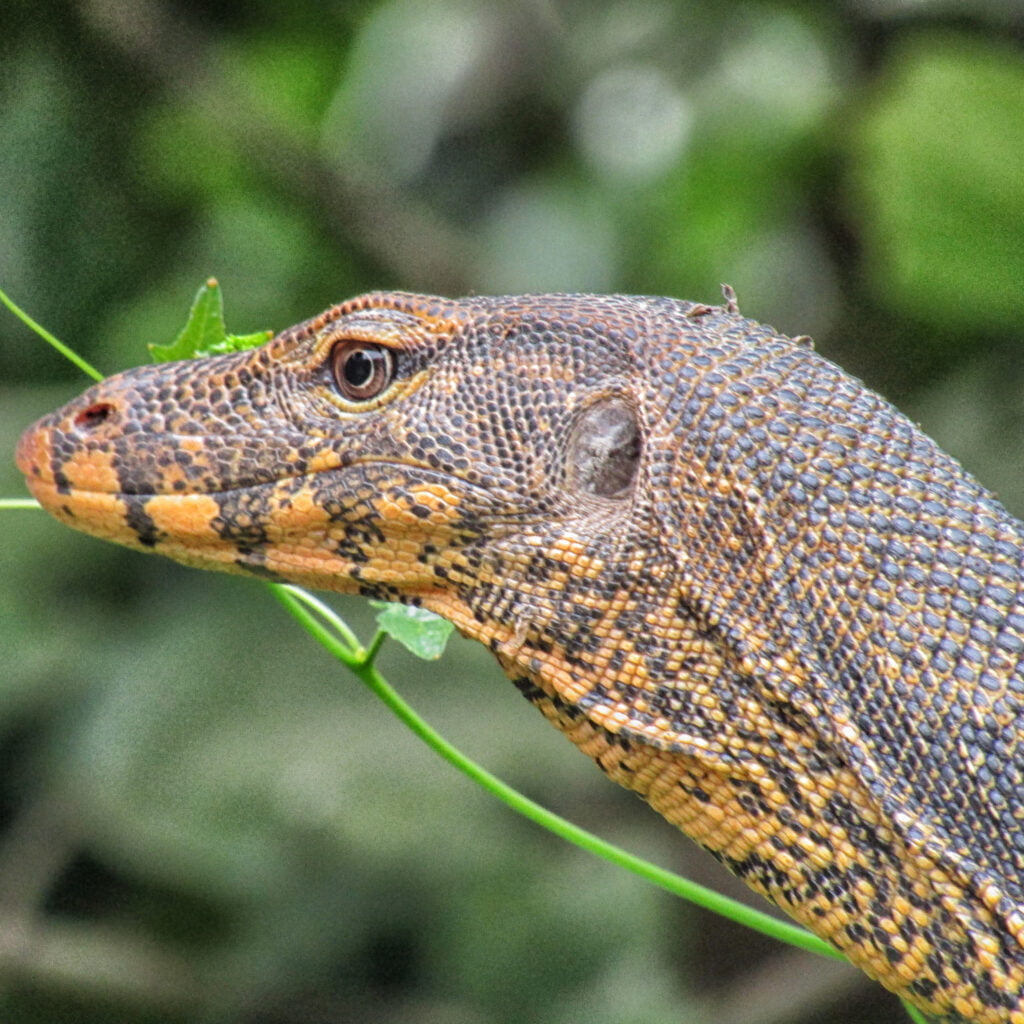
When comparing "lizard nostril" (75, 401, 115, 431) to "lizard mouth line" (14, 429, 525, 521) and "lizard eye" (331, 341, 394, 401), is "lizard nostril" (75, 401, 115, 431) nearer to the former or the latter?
"lizard mouth line" (14, 429, 525, 521)

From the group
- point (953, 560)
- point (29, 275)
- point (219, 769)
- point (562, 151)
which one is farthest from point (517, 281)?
point (953, 560)

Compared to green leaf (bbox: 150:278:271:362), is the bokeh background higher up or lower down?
lower down

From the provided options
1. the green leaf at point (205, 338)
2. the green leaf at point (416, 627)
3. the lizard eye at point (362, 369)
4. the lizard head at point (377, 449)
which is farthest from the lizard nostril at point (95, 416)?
the green leaf at point (416, 627)

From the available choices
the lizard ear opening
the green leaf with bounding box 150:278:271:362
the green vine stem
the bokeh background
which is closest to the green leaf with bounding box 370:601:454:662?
the green vine stem

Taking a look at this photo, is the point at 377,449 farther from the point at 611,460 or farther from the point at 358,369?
the point at 611,460

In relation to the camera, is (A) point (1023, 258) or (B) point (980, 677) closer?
(B) point (980, 677)

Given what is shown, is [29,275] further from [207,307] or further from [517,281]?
[207,307]
